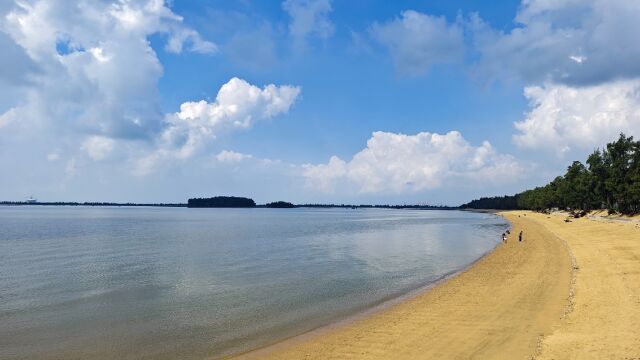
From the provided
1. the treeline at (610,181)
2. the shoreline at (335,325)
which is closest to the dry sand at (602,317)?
the shoreline at (335,325)

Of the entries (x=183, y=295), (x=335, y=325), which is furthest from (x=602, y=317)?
(x=183, y=295)

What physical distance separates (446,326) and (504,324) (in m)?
2.64

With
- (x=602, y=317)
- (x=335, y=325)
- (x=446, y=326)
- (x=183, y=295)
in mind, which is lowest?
(x=335, y=325)

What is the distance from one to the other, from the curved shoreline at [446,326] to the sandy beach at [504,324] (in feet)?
0.13

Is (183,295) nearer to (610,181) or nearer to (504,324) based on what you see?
(504,324)

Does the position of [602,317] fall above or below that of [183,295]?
above

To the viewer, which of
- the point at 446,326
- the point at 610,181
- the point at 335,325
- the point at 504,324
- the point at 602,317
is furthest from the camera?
the point at 610,181

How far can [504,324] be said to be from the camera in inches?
808

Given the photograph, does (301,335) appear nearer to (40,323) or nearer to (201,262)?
(40,323)

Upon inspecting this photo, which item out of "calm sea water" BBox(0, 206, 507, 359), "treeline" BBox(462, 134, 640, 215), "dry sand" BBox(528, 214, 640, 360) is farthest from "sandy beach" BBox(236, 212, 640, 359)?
"treeline" BBox(462, 134, 640, 215)

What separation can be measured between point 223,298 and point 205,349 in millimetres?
10605

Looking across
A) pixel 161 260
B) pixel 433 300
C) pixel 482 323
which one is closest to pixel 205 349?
pixel 482 323

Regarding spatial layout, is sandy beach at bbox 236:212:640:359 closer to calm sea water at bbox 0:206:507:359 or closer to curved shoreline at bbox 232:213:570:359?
curved shoreline at bbox 232:213:570:359

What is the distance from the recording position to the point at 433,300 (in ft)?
89.7
